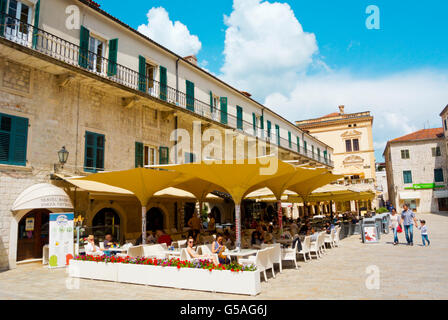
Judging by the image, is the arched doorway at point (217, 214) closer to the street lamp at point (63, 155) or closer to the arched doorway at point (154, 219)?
the arched doorway at point (154, 219)

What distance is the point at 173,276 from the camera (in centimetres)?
753

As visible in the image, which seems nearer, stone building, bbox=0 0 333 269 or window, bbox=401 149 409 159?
stone building, bbox=0 0 333 269

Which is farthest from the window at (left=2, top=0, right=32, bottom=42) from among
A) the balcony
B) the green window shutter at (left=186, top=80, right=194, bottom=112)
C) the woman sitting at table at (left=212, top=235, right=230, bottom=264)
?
the woman sitting at table at (left=212, top=235, right=230, bottom=264)

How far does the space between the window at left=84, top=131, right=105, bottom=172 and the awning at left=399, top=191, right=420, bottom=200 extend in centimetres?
4100

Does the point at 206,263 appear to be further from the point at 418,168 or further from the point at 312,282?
the point at 418,168

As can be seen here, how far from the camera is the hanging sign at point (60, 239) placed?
10.4 m

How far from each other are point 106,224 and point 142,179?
5.48 m

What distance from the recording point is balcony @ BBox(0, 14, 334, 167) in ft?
36.3

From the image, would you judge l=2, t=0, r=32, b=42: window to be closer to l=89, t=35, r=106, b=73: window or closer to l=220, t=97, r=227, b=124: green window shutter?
l=89, t=35, r=106, b=73: window

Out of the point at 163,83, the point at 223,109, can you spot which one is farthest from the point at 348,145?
the point at 163,83

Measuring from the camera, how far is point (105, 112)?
46.8 feet

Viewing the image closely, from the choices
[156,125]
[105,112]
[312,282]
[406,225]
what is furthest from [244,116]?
[312,282]

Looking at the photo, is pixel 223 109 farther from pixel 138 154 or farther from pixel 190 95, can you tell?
pixel 138 154
